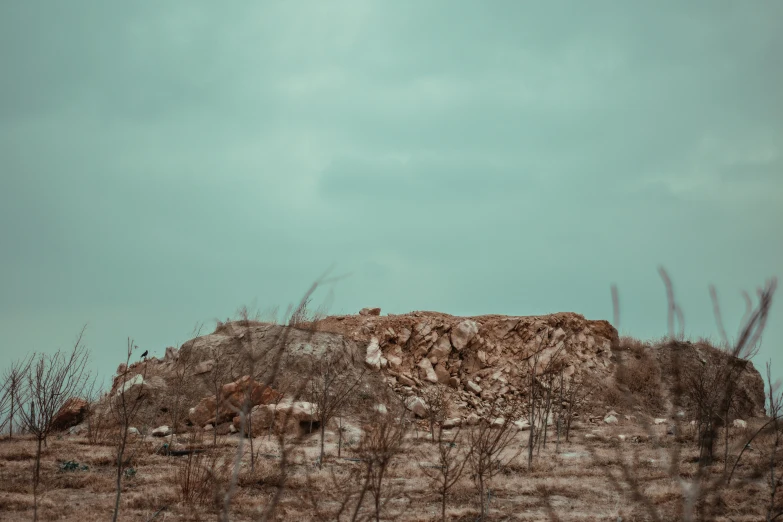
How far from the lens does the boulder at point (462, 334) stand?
23516 millimetres

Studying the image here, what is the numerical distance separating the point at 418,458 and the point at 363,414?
495cm

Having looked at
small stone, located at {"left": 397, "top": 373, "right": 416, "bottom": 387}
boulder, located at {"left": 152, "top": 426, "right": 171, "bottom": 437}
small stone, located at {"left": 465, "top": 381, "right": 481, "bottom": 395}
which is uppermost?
small stone, located at {"left": 397, "top": 373, "right": 416, "bottom": 387}

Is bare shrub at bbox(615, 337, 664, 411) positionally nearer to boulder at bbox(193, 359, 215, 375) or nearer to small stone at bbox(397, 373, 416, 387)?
small stone at bbox(397, 373, 416, 387)

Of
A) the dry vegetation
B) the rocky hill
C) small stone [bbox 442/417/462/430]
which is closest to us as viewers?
the dry vegetation

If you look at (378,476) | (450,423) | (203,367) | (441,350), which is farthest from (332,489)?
(441,350)

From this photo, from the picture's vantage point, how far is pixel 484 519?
927 centimetres

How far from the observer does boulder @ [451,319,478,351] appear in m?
23.5

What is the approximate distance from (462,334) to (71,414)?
44.6 feet

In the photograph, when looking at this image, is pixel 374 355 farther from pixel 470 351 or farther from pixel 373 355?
pixel 470 351

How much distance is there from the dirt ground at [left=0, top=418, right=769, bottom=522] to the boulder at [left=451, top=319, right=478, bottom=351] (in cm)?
853

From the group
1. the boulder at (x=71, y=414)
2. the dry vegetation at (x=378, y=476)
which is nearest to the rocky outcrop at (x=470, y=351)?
the dry vegetation at (x=378, y=476)

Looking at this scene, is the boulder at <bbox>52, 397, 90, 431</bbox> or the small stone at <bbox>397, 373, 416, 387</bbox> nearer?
the boulder at <bbox>52, 397, 90, 431</bbox>

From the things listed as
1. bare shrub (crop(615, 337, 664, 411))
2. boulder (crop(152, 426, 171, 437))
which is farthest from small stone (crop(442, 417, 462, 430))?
boulder (crop(152, 426, 171, 437))

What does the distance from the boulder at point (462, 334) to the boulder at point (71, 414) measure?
12.8 metres
